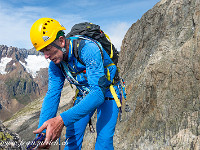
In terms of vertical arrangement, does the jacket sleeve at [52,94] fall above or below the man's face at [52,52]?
below

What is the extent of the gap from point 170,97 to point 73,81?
10.2 meters

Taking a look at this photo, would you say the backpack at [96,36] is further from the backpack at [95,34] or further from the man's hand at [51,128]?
the man's hand at [51,128]

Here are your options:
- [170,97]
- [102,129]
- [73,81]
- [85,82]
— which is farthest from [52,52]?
[170,97]

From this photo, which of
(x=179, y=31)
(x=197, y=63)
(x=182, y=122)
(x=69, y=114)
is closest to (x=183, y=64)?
(x=197, y=63)

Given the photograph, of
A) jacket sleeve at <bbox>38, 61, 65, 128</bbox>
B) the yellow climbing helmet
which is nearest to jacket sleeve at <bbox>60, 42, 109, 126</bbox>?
the yellow climbing helmet

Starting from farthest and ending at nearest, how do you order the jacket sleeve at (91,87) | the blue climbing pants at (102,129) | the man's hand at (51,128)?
the blue climbing pants at (102,129), the jacket sleeve at (91,87), the man's hand at (51,128)

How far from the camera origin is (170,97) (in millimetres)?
12883

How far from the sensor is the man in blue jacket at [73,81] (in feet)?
10.8

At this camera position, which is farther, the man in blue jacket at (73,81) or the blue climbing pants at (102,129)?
the blue climbing pants at (102,129)

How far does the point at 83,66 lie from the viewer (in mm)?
4266

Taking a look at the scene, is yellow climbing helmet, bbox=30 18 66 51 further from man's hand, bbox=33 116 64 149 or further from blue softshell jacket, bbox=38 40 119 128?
man's hand, bbox=33 116 64 149

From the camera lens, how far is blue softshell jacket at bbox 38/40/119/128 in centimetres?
331

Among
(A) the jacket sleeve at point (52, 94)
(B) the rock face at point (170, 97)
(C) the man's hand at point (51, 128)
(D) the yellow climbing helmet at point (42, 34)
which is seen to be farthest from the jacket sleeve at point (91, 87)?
(B) the rock face at point (170, 97)

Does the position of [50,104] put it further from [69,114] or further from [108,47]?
[108,47]
